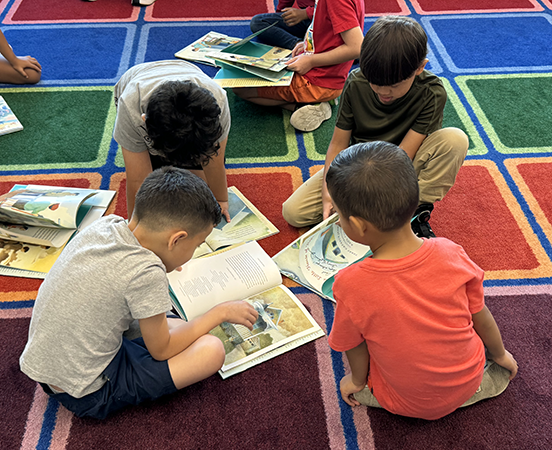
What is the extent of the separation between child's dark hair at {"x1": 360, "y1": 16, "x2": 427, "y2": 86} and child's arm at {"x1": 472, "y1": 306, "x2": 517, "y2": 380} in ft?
1.94

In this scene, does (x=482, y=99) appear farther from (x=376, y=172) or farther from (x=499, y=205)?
(x=376, y=172)

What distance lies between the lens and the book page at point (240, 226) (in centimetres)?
145

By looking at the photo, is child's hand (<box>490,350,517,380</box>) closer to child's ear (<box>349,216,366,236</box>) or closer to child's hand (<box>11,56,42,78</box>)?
child's ear (<box>349,216,366,236</box>)

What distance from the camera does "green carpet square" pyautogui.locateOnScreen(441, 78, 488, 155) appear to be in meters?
1.80

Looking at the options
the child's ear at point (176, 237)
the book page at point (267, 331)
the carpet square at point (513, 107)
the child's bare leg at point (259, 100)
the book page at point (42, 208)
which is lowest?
the carpet square at point (513, 107)

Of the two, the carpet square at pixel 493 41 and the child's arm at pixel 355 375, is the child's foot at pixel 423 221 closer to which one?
the child's arm at pixel 355 375

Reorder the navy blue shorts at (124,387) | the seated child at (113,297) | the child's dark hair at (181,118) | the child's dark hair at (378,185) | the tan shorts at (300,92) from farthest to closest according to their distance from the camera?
the tan shorts at (300,92)
the child's dark hair at (181,118)
the navy blue shorts at (124,387)
the seated child at (113,297)
the child's dark hair at (378,185)

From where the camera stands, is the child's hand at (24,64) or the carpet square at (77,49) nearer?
the child's hand at (24,64)

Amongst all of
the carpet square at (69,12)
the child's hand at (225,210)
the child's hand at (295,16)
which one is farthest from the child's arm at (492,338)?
the carpet square at (69,12)

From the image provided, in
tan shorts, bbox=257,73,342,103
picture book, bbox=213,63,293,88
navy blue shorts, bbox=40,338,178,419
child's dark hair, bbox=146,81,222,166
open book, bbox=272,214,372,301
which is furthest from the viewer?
tan shorts, bbox=257,73,342,103

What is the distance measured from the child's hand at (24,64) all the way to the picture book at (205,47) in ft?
2.00

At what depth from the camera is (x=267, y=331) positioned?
4.00 feet

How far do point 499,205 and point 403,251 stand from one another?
0.90m

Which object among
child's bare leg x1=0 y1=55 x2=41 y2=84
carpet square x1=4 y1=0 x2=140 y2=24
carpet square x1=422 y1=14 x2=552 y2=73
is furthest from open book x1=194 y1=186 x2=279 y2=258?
carpet square x1=4 y1=0 x2=140 y2=24
